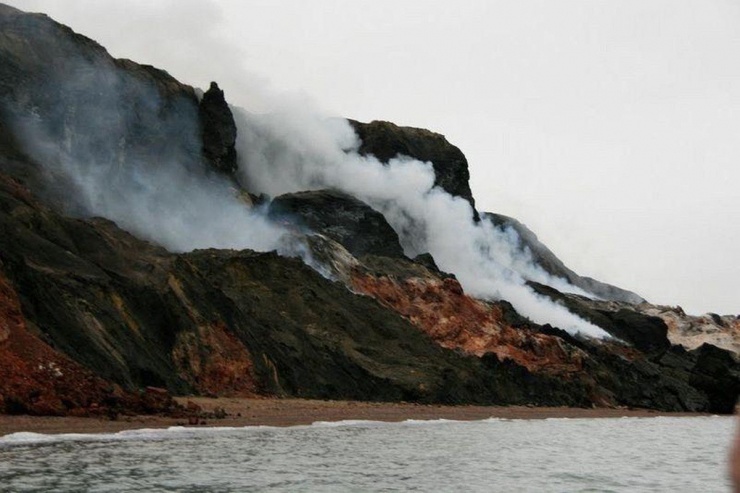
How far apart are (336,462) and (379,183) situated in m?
151

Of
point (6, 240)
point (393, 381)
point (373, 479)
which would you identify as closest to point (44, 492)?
point (373, 479)

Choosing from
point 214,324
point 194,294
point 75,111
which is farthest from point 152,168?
point 214,324

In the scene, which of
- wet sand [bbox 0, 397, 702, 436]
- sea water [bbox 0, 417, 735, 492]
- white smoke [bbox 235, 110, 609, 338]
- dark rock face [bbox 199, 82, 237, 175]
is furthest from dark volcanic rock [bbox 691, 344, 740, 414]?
sea water [bbox 0, 417, 735, 492]

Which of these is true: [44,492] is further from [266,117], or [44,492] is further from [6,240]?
[266,117]

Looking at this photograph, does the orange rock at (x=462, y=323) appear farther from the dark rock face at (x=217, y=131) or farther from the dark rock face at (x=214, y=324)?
the dark rock face at (x=217, y=131)

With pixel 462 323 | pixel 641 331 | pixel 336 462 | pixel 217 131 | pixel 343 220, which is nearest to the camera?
pixel 336 462

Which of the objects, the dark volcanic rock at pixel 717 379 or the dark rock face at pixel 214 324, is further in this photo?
the dark volcanic rock at pixel 717 379

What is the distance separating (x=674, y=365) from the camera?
156 meters

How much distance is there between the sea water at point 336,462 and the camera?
25.0m

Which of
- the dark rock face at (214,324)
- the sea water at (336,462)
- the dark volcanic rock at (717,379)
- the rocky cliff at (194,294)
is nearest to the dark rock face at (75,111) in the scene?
the rocky cliff at (194,294)

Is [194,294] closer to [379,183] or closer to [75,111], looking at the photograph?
[75,111]

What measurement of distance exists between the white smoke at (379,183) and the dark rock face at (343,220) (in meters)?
21.5

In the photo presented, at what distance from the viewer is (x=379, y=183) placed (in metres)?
182

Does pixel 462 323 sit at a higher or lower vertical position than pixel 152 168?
lower
